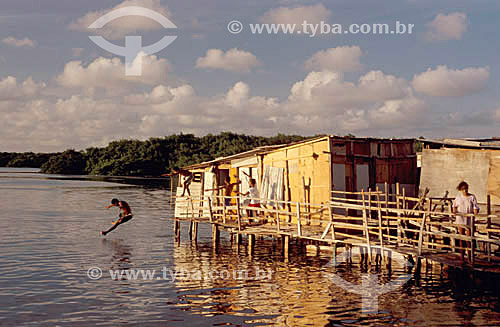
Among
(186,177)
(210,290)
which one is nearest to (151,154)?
(186,177)

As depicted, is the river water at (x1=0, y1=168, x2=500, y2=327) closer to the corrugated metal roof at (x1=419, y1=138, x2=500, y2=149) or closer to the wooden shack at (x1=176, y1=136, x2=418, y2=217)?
the wooden shack at (x1=176, y1=136, x2=418, y2=217)

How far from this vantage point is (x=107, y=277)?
703 inches

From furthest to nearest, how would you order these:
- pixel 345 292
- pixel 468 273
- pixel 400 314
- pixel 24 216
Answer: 1. pixel 24 216
2. pixel 468 273
3. pixel 345 292
4. pixel 400 314

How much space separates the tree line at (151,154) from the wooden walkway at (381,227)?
7276cm

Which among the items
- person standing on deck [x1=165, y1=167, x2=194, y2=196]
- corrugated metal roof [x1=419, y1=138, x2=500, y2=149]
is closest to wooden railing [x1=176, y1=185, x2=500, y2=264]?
person standing on deck [x1=165, y1=167, x2=194, y2=196]

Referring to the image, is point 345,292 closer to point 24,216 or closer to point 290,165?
point 290,165

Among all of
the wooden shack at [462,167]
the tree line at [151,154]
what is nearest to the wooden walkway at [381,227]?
the wooden shack at [462,167]

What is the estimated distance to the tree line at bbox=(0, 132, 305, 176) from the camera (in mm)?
103000

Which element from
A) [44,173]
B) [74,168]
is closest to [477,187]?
[74,168]

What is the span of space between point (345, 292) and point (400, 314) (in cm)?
239

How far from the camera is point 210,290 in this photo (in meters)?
15.6

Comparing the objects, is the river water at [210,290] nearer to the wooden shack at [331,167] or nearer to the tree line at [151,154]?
the wooden shack at [331,167]
